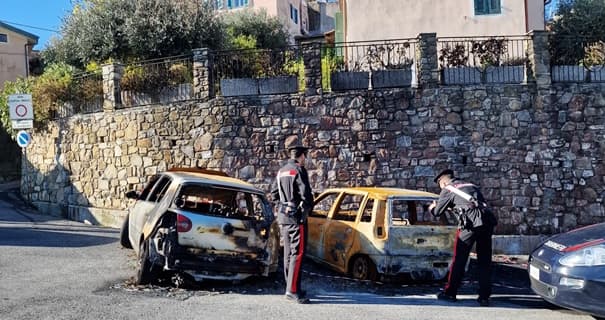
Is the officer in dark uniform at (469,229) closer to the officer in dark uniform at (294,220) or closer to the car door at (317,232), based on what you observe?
the officer in dark uniform at (294,220)

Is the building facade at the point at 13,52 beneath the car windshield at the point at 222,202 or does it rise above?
above

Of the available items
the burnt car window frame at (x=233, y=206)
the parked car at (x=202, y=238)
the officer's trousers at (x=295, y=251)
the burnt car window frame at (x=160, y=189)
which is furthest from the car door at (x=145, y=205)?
the officer's trousers at (x=295, y=251)

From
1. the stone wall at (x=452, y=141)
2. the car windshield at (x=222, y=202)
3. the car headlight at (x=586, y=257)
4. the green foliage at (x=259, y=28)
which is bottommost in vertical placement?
the car headlight at (x=586, y=257)

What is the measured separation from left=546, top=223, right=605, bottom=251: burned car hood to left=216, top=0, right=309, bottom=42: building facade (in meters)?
25.9

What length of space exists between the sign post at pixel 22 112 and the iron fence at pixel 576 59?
12.7 metres

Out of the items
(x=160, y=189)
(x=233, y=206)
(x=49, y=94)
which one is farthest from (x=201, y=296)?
(x=49, y=94)

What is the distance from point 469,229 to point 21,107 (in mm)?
12140

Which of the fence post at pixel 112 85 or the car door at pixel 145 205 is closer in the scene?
the car door at pixel 145 205

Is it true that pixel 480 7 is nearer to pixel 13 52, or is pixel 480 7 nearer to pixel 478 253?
pixel 478 253

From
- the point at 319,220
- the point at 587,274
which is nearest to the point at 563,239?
the point at 587,274

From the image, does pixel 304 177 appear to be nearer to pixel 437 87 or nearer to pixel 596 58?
pixel 437 87

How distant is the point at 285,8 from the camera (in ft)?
120

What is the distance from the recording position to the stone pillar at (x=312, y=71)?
41.8 ft

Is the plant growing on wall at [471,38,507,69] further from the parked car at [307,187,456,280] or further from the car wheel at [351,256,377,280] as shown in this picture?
the car wheel at [351,256,377,280]
